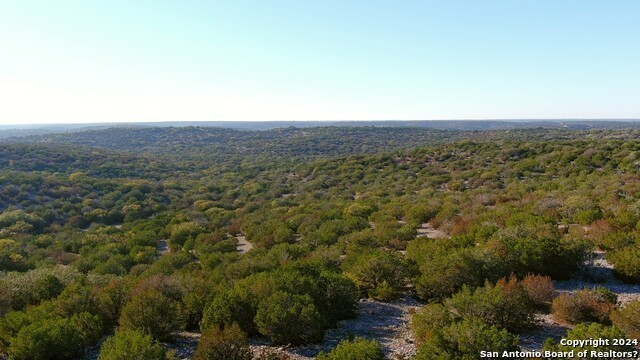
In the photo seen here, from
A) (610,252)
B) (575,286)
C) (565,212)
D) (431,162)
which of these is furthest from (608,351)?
(431,162)

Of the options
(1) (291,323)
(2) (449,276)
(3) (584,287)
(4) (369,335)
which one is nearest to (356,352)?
(1) (291,323)

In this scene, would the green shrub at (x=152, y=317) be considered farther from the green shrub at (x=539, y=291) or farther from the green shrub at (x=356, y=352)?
the green shrub at (x=539, y=291)

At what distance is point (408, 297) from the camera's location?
967 centimetres

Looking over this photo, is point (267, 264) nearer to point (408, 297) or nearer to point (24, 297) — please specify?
point (408, 297)

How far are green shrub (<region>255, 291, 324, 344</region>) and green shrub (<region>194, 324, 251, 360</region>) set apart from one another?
87cm

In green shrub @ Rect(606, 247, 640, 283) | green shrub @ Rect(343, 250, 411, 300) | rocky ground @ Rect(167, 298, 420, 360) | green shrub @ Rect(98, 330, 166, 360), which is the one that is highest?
green shrub @ Rect(606, 247, 640, 283)

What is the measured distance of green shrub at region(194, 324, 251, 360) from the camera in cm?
632

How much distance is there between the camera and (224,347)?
6.36 metres

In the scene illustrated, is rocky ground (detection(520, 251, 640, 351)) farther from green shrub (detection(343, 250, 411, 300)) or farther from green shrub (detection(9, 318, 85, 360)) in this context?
green shrub (detection(9, 318, 85, 360))

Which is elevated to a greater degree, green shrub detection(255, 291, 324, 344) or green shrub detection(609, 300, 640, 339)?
green shrub detection(609, 300, 640, 339)

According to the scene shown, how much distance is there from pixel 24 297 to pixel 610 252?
15478mm

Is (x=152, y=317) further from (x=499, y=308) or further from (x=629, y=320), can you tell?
(x=629, y=320)

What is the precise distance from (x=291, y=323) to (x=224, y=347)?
4.48 feet

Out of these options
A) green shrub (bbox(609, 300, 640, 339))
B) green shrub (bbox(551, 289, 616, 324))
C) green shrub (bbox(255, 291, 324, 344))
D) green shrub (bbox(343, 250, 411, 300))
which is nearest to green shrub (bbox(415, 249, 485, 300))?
green shrub (bbox(343, 250, 411, 300))
